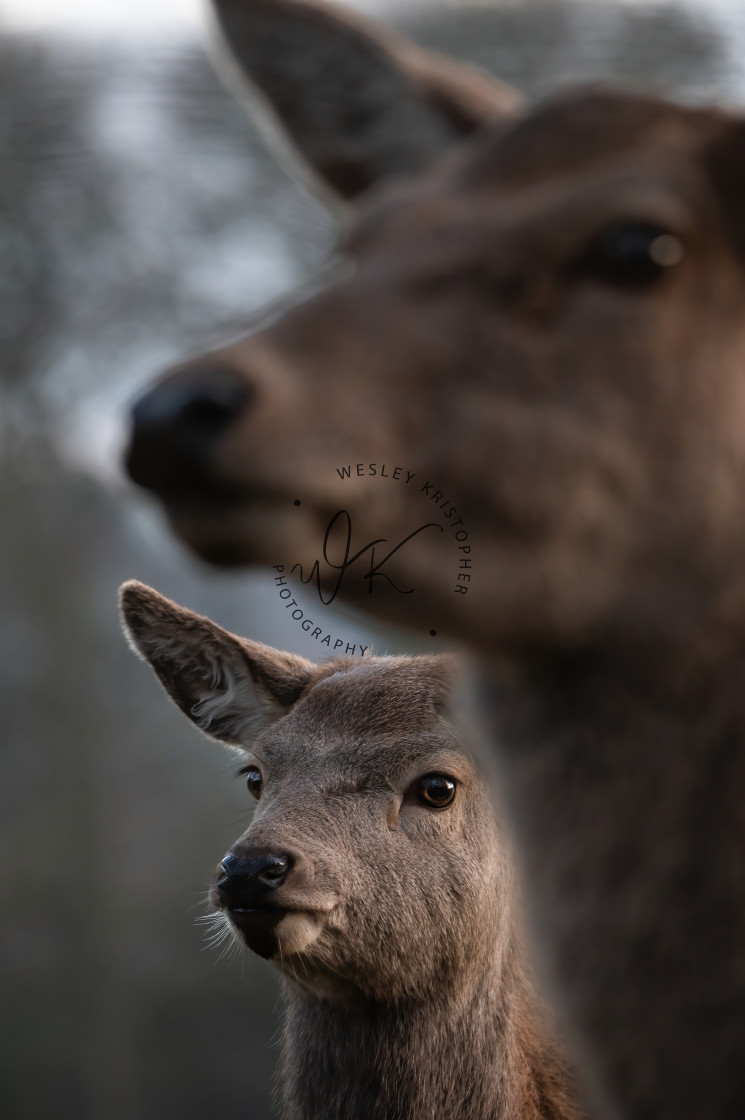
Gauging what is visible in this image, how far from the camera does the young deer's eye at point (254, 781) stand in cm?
121

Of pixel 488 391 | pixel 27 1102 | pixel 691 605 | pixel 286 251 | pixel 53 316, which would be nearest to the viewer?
pixel 488 391

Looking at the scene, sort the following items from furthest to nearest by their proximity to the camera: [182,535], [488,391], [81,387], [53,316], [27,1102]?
[27,1102]
[53,316]
[81,387]
[488,391]
[182,535]

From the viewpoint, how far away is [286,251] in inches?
101

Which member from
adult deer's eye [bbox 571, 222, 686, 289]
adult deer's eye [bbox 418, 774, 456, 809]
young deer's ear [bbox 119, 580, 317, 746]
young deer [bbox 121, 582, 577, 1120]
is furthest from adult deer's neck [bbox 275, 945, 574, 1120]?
adult deer's eye [bbox 571, 222, 686, 289]

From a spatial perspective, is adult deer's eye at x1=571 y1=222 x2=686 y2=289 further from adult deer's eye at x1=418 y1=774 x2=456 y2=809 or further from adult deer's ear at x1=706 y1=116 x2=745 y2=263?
adult deer's eye at x1=418 y1=774 x2=456 y2=809

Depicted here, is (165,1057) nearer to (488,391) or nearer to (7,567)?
(7,567)

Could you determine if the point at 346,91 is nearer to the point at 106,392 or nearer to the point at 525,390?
the point at 525,390

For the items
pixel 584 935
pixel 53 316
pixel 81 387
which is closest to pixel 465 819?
pixel 584 935

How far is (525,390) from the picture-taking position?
77 centimetres

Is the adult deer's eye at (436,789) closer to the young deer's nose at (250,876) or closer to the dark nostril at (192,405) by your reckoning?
the young deer's nose at (250,876)

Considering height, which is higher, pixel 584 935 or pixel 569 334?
pixel 569 334

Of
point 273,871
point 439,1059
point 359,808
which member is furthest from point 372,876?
point 439,1059

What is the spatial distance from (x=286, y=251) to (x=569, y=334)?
74.8 inches

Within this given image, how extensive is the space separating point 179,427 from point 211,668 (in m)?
0.47
